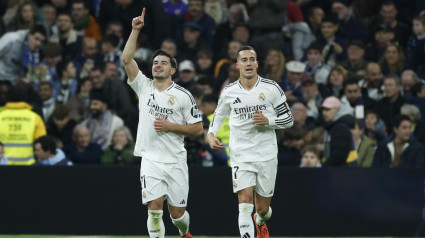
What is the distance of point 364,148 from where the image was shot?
15258 mm

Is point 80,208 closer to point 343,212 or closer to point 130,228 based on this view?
point 130,228

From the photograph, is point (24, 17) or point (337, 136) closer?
→ point (337, 136)

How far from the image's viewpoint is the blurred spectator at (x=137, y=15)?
18.7m

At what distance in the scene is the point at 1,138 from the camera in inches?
599

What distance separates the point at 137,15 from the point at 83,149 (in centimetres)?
400

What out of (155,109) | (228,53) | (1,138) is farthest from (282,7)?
(155,109)

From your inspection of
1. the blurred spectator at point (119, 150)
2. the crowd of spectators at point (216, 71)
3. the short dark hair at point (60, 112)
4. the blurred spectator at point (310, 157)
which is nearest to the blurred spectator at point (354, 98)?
the crowd of spectators at point (216, 71)

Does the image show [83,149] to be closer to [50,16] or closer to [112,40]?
[112,40]

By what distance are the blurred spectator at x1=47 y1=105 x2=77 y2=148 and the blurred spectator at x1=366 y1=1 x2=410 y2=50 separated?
5.56 m

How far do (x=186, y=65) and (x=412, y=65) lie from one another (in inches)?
149

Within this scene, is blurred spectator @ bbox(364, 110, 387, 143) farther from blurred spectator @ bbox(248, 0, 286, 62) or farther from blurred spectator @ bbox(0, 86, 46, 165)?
blurred spectator @ bbox(0, 86, 46, 165)

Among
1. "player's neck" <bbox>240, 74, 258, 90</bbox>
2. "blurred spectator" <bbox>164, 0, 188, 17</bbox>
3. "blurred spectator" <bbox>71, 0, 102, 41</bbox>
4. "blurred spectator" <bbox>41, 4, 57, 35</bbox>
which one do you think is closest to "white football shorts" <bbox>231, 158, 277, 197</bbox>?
"player's neck" <bbox>240, 74, 258, 90</bbox>

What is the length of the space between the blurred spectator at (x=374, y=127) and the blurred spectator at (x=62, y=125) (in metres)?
4.41

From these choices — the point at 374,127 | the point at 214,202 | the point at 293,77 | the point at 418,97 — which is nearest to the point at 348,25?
the point at 293,77
